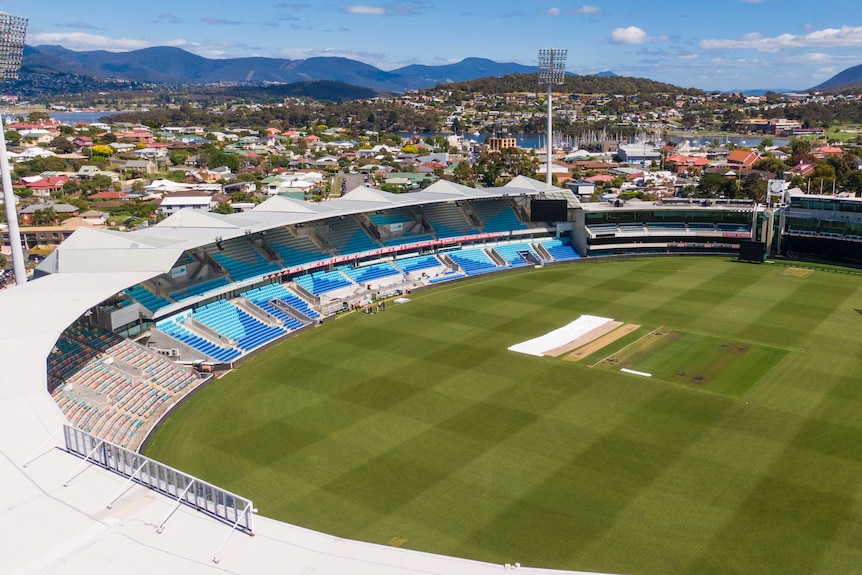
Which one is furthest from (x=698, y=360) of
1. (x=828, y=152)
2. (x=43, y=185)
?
(x=828, y=152)

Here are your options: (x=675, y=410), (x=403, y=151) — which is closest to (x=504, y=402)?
(x=675, y=410)

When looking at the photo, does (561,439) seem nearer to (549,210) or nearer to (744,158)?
(549,210)

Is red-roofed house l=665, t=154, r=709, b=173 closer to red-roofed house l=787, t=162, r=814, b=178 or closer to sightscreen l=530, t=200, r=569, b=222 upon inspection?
red-roofed house l=787, t=162, r=814, b=178

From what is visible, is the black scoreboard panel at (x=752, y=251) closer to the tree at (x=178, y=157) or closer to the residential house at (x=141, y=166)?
the residential house at (x=141, y=166)

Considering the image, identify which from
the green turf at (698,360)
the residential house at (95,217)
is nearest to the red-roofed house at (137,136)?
the residential house at (95,217)

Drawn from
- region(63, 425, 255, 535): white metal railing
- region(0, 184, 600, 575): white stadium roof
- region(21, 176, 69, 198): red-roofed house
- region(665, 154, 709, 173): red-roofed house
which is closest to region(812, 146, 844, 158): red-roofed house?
region(665, 154, 709, 173): red-roofed house

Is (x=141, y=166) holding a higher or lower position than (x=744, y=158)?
lower
